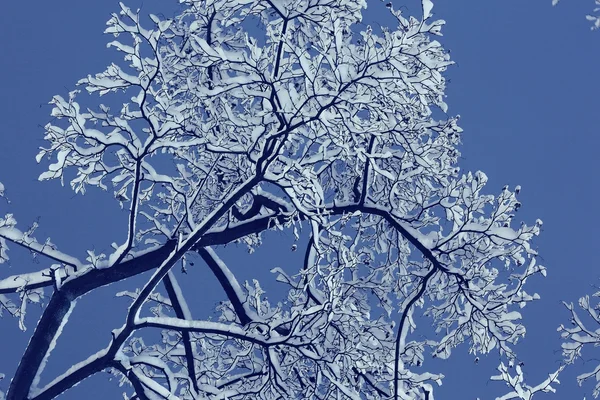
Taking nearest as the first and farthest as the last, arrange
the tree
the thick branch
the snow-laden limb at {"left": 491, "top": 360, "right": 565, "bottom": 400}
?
the tree, the snow-laden limb at {"left": 491, "top": 360, "right": 565, "bottom": 400}, the thick branch

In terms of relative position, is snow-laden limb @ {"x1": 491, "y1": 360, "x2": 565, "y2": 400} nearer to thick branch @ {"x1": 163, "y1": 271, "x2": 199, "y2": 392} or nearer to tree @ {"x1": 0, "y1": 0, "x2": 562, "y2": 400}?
tree @ {"x1": 0, "y1": 0, "x2": 562, "y2": 400}

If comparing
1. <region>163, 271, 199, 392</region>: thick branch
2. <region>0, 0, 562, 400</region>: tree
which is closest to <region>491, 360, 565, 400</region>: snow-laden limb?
<region>0, 0, 562, 400</region>: tree

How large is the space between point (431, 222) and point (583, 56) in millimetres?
37759

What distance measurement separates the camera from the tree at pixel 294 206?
602 centimetres

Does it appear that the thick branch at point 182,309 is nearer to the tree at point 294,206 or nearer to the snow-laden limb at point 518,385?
the tree at point 294,206

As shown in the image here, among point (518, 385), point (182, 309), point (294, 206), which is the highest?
point (182, 309)

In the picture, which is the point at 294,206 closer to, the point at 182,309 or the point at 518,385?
the point at 182,309

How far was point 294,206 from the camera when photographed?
673 cm

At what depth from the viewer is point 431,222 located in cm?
731

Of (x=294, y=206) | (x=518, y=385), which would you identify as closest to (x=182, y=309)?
(x=294, y=206)

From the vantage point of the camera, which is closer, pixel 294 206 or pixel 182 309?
pixel 294 206

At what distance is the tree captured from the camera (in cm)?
602

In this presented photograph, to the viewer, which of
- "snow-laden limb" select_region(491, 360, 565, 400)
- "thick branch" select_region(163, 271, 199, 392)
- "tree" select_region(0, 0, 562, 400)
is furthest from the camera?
"thick branch" select_region(163, 271, 199, 392)

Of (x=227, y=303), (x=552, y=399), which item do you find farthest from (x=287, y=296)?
(x=552, y=399)
